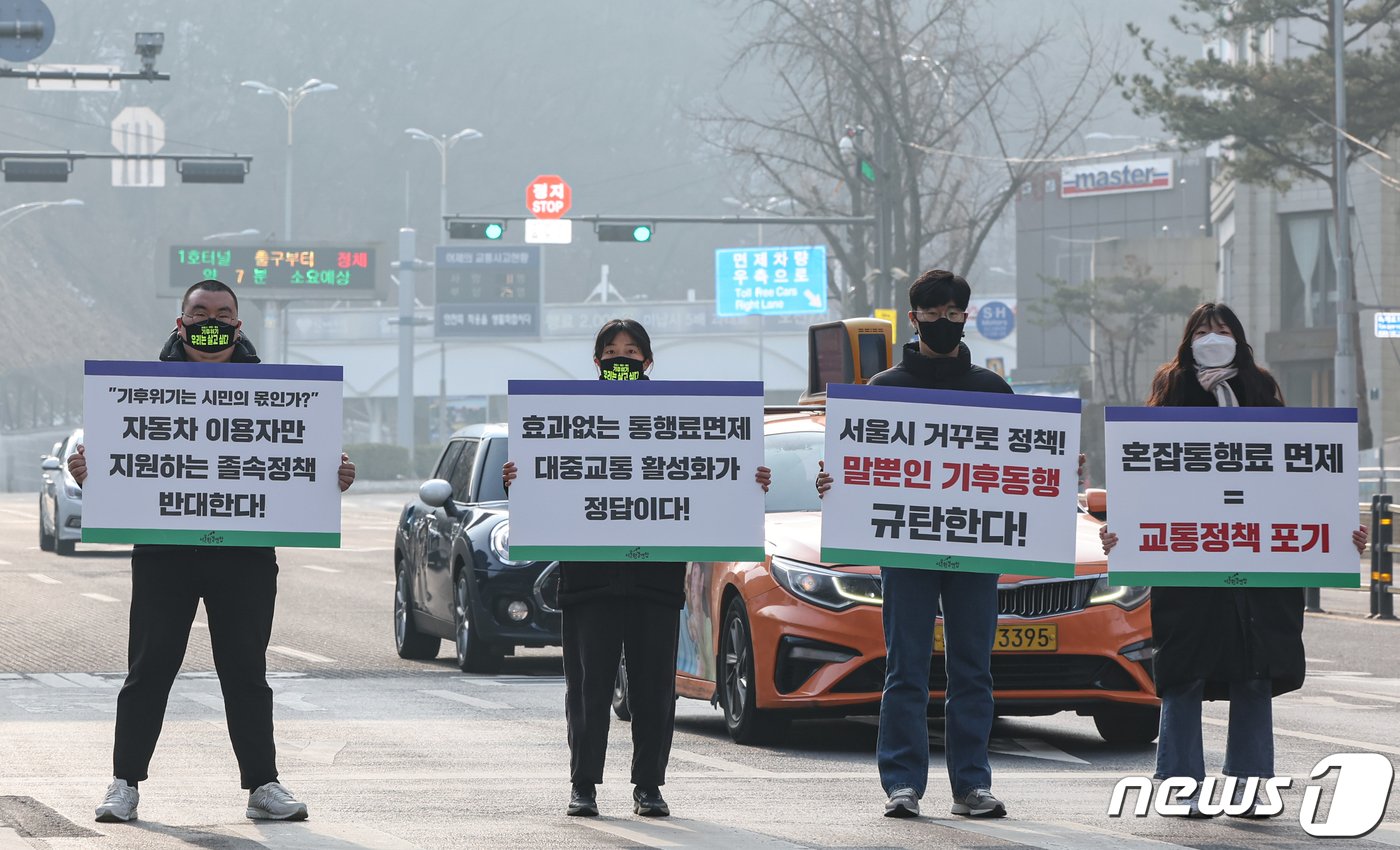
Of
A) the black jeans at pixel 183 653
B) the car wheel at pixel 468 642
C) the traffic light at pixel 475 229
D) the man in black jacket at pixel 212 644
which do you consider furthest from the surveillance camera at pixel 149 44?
the black jeans at pixel 183 653

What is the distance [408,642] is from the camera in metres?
17.2

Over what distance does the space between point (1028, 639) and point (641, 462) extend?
255 centimetres

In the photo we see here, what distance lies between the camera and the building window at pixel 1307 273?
6288 centimetres

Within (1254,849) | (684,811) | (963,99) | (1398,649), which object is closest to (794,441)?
(684,811)

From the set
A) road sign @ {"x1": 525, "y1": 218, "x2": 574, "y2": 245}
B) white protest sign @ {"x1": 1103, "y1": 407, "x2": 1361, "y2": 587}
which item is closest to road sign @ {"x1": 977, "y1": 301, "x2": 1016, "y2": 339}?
road sign @ {"x1": 525, "y1": 218, "x2": 574, "y2": 245}

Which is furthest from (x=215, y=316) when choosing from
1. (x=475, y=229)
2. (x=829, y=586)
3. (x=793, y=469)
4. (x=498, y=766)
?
(x=475, y=229)

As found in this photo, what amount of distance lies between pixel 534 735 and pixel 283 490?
3.30 meters

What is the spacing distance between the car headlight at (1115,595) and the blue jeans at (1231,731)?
98.0 inches

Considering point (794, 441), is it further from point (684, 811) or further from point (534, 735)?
point (684, 811)

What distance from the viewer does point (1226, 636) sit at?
848cm

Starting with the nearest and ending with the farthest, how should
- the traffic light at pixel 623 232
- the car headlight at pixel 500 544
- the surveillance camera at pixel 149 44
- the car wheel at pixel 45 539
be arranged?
the car headlight at pixel 500 544 → the car wheel at pixel 45 539 → the surveillance camera at pixel 149 44 → the traffic light at pixel 623 232

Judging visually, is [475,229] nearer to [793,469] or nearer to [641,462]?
[793,469]

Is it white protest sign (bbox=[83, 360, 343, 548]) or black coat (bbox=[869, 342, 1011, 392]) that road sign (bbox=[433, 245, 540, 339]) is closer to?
white protest sign (bbox=[83, 360, 343, 548])

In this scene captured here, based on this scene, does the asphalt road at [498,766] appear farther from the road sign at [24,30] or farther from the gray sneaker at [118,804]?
the road sign at [24,30]
